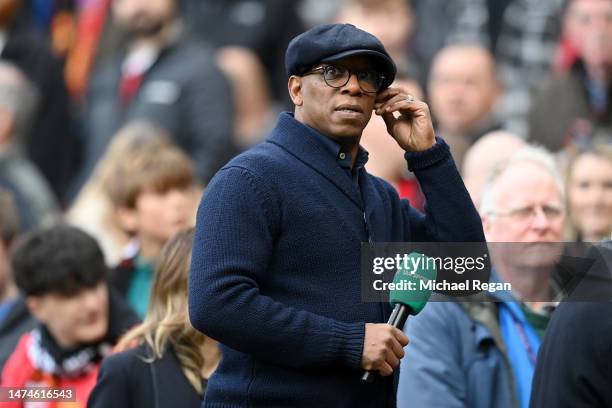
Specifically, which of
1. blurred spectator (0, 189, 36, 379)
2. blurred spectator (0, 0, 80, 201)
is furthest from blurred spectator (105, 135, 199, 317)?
blurred spectator (0, 0, 80, 201)

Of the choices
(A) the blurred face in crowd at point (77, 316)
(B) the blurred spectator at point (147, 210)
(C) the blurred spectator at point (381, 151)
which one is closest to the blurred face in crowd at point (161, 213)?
(B) the blurred spectator at point (147, 210)

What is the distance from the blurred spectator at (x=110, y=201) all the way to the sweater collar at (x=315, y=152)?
10.3 ft

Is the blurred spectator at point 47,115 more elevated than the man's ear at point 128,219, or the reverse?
the blurred spectator at point 47,115

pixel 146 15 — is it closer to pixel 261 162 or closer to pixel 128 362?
pixel 128 362

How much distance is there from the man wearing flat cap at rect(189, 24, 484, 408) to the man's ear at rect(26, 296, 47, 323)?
76.7 inches

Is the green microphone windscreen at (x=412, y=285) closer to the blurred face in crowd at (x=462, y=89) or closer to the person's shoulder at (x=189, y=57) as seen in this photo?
the blurred face in crowd at (x=462, y=89)

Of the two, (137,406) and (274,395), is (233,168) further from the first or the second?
(137,406)

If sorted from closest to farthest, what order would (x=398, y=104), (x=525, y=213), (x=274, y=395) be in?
1. (x=274, y=395)
2. (x=398, y=104)
3. (x=525, y=213)

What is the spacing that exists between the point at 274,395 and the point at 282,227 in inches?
20.3

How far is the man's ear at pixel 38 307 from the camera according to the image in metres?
6.40

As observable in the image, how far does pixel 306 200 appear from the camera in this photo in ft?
14.9

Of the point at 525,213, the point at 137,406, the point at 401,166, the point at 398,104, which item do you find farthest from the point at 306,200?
the point at 401,166

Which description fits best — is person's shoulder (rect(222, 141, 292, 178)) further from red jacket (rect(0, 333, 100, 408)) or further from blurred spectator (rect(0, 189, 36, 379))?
blurred spectator (rect(0, 189, 36, 379))

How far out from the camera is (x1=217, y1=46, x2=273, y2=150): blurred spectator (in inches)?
446
